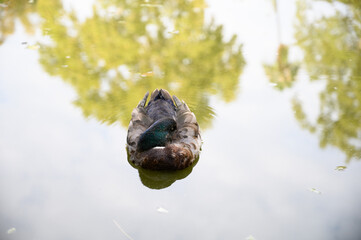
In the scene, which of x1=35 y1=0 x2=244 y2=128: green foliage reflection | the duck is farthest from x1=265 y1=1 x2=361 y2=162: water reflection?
Result: the duck

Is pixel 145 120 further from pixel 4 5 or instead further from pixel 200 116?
pixel 4 5

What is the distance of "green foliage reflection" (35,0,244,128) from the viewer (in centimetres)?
682

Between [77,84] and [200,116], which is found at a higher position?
[77,84]

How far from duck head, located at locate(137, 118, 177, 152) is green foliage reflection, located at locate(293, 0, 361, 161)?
7.09 feet

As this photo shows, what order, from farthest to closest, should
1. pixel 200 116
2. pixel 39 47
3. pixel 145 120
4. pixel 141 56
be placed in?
pixel 39 47 → pixel 141 56 → pixel 200 116 → pixel 145 120

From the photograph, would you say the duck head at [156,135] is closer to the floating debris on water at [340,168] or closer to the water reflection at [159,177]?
the water reflection at [159,177]

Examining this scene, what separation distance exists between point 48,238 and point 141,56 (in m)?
4.92

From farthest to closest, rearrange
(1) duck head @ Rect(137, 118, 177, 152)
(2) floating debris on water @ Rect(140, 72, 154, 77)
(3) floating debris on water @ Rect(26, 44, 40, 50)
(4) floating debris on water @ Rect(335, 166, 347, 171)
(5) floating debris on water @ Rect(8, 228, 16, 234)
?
(3) floating debris on water @ Rect(26, 44, 40, 50)
(2) floating debris on water @ Rect(140, 72, 154, 77)
(4) floating debris on water @ Rect(335, 166, 347, 171)
(1) duck head @ Rect(137, 118, 177, 152)
(5) floating debris on water @ Rect(8, 228, 16, 234)

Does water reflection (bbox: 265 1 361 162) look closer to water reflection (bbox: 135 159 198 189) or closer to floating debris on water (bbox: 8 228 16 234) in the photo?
water reflection (bbox: 135 159 198 189)

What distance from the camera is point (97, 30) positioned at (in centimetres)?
958

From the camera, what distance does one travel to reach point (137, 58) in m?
8.19

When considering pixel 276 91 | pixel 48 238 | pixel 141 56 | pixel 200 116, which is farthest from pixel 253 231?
A: pixel 141 56

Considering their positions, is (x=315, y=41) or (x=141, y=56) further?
(x=315, y=41)

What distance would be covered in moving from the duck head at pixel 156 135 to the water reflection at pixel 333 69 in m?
2.13
